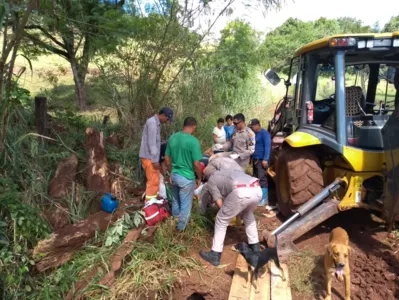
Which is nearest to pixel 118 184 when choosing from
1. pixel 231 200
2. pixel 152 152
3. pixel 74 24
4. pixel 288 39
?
pixel 152 152

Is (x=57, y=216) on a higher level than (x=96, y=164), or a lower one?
lower

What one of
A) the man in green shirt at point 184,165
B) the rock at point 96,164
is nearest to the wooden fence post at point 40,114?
the rock at point 96,164

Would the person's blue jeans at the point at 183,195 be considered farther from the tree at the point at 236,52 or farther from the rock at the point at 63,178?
the tree at the point at 236,52

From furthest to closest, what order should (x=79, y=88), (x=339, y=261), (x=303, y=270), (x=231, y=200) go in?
1. (x=79, y=88)
2. (x=231, y=200)
3. (x=303, y=270)
4. (x=339, y=261)

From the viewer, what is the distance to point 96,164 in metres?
5.17

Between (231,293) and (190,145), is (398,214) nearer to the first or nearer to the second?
(231,293)

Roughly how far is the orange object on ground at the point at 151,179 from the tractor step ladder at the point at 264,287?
1.77 metres

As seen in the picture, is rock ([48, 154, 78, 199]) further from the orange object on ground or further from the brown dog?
the brown dog

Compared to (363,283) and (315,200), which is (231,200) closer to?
(315,200)

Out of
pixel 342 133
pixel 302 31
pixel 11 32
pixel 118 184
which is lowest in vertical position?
pixel 118 184

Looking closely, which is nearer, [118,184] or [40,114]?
[118,184]

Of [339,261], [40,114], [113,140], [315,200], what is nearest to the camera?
[339,261]

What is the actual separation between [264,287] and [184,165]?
159 cm

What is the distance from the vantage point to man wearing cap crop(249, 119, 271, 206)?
224 inches
